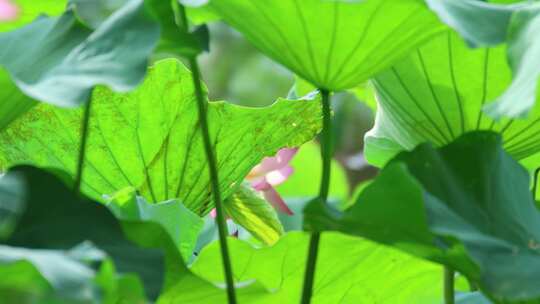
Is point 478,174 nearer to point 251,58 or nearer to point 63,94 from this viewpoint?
point 63,94

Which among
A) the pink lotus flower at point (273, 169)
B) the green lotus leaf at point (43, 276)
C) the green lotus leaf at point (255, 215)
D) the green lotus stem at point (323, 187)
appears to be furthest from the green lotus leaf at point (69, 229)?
the pink lotus flower at point (273, 169)

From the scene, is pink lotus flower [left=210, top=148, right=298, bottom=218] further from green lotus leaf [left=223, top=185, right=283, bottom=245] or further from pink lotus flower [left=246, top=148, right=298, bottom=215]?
green lotus leaf [left=223, top=185, right=283, bottom=245]

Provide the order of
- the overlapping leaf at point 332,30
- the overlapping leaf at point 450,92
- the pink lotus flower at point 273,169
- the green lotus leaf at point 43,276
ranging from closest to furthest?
the green lotus leaf at point 43,276 → the overlapping leaf at point 332,30 → the overlapping leaf at point 450,92 → the pink lotus flower at point 273,169

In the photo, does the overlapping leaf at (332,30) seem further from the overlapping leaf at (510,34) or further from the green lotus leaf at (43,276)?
the green lotus leaf at (43,276)

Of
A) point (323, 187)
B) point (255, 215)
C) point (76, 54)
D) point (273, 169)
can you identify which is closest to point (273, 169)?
point (273, 169)

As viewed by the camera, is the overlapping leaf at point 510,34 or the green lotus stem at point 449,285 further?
the green lotus stem at point 449,285

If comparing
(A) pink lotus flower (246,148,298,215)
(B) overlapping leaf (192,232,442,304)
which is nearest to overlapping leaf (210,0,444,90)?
(B) overlapping leaf (192,232,442,304)
